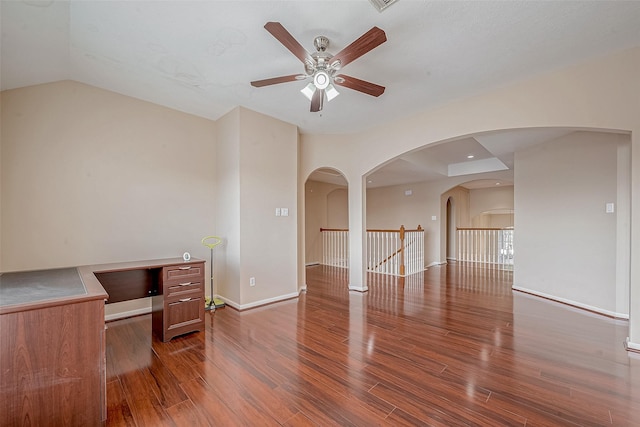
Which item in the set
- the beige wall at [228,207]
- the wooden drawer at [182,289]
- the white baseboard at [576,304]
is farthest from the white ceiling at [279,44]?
the white baseboard at [576,304]

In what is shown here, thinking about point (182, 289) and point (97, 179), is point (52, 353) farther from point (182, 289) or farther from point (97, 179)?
point (97, 179)

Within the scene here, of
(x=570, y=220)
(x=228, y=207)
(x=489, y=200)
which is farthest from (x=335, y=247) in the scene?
(x=489, y=200)

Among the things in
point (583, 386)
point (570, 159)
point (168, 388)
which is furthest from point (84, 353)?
point (570, 159)

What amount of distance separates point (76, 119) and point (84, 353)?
278cm

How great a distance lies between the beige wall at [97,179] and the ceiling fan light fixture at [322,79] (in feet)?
8.26

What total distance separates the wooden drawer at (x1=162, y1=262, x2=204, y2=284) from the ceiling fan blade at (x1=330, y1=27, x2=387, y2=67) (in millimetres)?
2512

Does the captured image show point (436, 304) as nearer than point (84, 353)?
No

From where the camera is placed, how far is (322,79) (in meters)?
2.28

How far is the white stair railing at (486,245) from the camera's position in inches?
274

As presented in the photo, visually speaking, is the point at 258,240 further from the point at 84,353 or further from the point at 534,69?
the point at 534,69

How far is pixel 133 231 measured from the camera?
11.2 ft

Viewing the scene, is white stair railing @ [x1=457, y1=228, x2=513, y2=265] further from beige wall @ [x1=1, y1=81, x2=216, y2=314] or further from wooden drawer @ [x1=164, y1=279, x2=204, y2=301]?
wooden drawer @ [x1=164, y1=279, x2=204, y2=301]

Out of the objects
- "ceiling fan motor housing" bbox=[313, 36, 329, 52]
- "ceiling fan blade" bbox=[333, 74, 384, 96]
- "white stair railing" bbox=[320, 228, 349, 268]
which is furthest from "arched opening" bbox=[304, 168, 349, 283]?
"ceiling fan motor housing" bbox=[313, 36, 329, 52]

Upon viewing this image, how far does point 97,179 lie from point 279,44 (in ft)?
8.79
